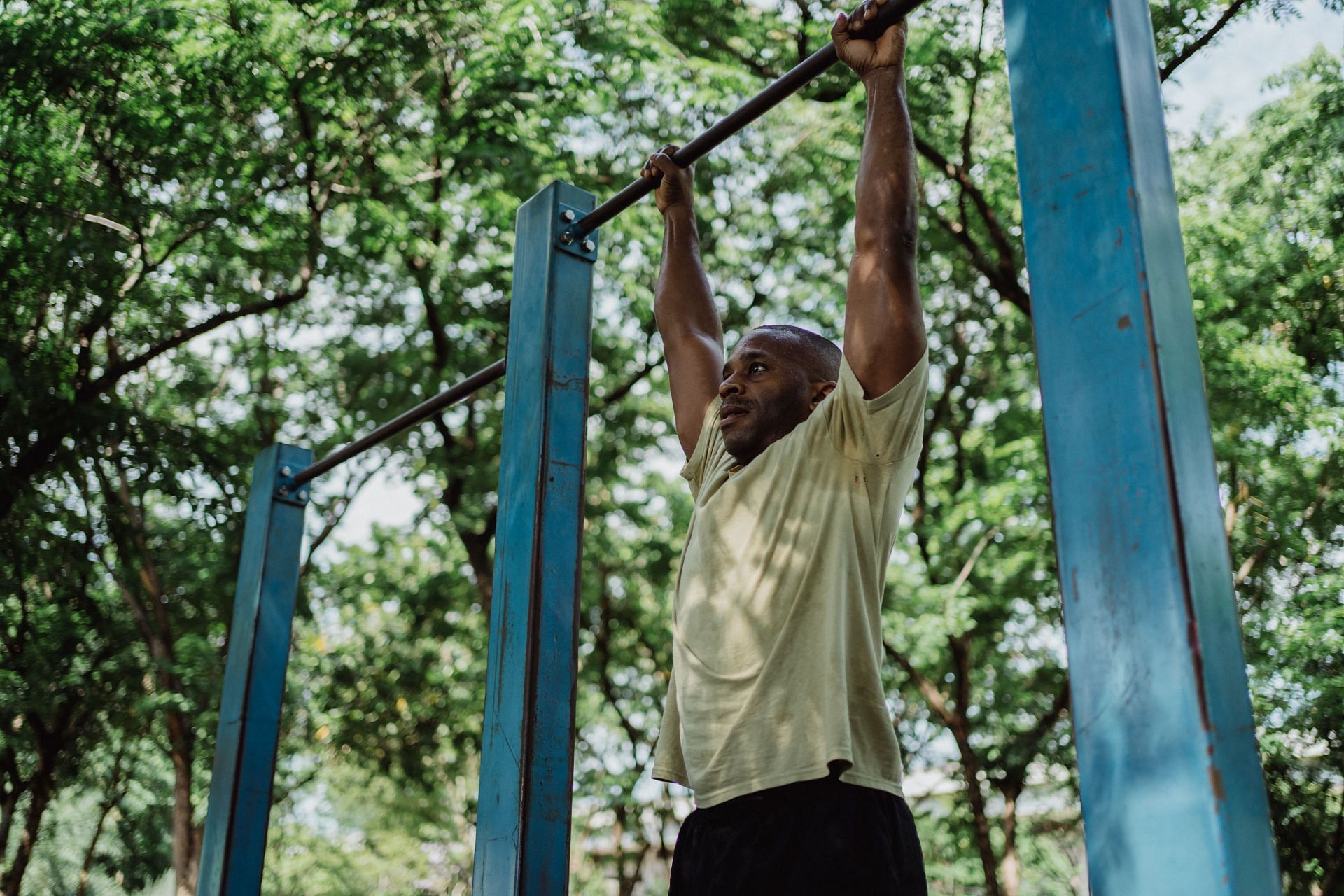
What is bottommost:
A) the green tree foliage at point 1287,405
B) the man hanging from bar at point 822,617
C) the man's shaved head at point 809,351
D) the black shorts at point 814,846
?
the black shorts at point 814,846

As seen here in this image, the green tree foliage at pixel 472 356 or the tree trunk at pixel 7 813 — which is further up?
the green tree foliage at pixel 472 356

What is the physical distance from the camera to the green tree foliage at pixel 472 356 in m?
6.79

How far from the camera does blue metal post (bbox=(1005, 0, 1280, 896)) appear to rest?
1096 mm

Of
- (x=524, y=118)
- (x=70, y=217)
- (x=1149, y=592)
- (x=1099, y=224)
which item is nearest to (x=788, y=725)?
(x=1149, y=592)

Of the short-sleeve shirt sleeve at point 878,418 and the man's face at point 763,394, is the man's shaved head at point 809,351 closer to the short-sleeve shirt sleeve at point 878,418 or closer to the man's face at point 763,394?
the man's face at point 763,394

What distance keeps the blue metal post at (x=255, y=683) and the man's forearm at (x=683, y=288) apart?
6.28ft

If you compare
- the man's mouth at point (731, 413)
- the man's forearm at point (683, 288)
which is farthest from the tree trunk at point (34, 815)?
the man's mouth at point (731, 413)

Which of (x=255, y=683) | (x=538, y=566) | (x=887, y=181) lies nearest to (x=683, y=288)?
(x=538, y=566)

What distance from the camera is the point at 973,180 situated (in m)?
8.52

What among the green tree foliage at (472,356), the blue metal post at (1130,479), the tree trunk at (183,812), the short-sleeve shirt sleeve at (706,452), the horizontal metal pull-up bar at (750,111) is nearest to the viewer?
the blue metal post at (1130,479)

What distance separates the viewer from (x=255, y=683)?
391cm

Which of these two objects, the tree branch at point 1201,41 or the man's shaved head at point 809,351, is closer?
the man's shaved head at point 809,351

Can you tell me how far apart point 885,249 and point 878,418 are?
0.27 metres

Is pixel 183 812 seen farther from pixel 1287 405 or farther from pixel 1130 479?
pixel 1130 479
